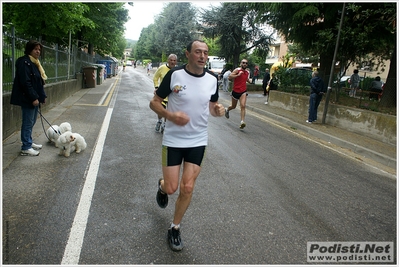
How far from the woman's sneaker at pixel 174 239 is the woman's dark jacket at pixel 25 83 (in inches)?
143

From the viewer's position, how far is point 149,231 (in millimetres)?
3277

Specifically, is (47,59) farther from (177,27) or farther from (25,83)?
(177,27)

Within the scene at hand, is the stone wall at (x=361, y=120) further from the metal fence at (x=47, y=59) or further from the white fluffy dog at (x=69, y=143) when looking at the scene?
the metal fence at (x=47, y=59)

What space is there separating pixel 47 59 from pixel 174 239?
438 inches

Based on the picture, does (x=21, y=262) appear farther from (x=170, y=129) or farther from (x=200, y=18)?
(x=200, y=18)

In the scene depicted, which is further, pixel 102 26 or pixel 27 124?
pixel 102 26

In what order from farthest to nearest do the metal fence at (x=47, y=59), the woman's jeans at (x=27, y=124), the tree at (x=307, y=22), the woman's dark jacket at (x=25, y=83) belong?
1. the tree at (x=307, y=22)
2. the metal fence at (x=47, y=59)
3. the woman's jeans at (x=27, y=124)
4. the woman's dark jacket at (x=25, y=83)

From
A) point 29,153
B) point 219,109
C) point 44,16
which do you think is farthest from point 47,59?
point 219,109

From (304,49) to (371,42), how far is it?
4.53 meters

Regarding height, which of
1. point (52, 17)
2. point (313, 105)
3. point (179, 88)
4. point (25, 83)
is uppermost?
point (52, 17)

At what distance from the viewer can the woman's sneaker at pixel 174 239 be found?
2975mm

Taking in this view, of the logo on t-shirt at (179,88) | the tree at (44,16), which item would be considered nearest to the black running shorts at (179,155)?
the logo on t-shirt at (179,88)

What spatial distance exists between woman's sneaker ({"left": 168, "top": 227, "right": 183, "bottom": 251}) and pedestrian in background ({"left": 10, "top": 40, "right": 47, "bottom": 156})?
142 inches

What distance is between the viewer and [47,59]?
1194 cm
